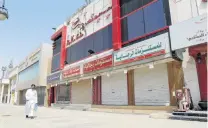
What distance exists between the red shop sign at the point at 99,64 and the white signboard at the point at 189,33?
5.26 m

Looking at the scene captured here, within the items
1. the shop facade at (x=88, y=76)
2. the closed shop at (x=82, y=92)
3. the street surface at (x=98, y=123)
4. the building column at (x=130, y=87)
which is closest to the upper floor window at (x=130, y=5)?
the shop facade at (x=88, y=76)

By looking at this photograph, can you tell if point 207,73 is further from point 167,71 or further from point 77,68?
point 77,68

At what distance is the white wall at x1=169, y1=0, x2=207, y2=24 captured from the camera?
31.9 ft

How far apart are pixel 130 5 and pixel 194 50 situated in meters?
6.13

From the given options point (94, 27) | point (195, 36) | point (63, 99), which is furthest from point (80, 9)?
point (195, 36)

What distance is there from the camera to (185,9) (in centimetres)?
1042

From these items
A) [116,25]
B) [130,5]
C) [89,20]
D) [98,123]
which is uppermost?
[89,20]

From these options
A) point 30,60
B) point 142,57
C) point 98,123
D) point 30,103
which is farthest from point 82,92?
point 30,60

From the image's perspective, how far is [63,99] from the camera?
876 inches

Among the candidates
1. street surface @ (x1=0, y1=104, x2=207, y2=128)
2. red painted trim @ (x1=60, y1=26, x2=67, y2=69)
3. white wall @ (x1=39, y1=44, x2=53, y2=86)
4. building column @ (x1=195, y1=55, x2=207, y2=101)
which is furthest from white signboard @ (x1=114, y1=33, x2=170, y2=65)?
white wall @ (x1=39, y1=44, x2=53, y2=86)

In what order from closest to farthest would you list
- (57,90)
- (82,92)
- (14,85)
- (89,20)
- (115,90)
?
(115,90), (89,20), (82,92), (57,90), (14,85)

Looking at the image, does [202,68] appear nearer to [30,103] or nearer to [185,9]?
[185,9]

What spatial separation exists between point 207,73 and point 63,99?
16.7 meters

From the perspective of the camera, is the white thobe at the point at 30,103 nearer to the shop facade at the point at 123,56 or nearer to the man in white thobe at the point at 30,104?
the man in white thobe at the point at 30,104
